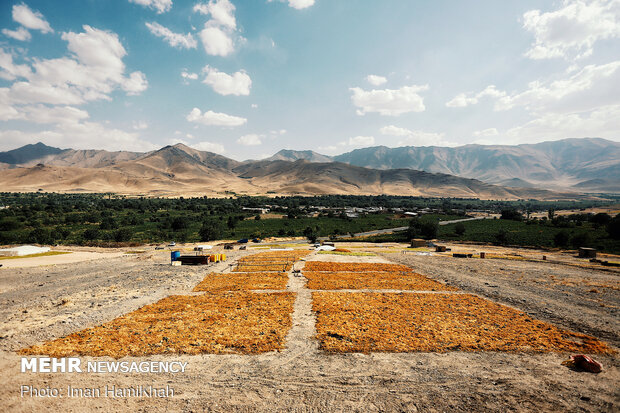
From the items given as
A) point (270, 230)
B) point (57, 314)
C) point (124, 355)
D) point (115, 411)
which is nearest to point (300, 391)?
point (115, 411)

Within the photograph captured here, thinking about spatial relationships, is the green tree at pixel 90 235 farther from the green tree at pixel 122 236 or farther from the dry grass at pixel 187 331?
the dry grass at pixel 187 331

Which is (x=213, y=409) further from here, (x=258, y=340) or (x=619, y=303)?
(x=619, y=303)

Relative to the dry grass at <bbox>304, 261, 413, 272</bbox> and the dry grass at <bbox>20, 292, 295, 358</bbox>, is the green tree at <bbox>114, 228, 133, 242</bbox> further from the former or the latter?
the dry grass at <bbox>20, 292, 295, 358</bbox>

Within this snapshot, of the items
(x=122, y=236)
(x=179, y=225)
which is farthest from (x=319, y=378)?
(x=179, y=225)

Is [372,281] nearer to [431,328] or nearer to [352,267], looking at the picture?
[352,267]

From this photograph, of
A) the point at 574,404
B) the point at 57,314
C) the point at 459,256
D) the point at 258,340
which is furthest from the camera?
the point at 459,256

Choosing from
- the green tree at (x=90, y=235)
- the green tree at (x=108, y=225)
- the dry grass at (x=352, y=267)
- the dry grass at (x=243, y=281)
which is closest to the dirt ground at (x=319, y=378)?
the dry grass at (x=243, y=281)
